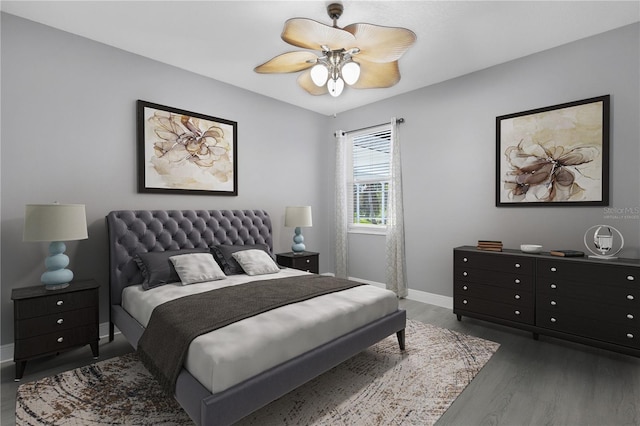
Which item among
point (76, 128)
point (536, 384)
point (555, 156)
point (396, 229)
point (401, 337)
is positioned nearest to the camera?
point (536, 384)

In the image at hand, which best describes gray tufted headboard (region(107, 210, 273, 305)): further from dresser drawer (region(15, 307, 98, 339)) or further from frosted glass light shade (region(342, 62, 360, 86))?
frosted glass light shade (region(342, 62, 360, 86))

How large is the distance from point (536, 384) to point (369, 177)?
3.40 m

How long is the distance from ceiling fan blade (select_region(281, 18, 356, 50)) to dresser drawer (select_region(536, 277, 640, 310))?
274 cm

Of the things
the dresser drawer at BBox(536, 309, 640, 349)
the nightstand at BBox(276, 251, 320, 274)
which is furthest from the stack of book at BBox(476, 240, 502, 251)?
the nightstand at BBox(276, 251, 320, 274)

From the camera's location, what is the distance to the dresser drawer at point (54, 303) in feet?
7.90

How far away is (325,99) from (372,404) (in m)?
3.99

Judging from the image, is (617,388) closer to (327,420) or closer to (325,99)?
(327,420)

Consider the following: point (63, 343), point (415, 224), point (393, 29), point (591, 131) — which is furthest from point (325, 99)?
point (63, 343)

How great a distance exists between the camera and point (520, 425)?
6.30 ft

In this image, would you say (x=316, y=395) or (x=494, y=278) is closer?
(x=316, y=395)

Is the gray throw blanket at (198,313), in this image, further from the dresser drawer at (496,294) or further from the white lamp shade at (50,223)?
the dresser drawer at (496,294)

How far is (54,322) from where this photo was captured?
8.34 feet

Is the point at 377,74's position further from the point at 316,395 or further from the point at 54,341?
the point at 54,341

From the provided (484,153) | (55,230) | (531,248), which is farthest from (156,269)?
(484,153)
